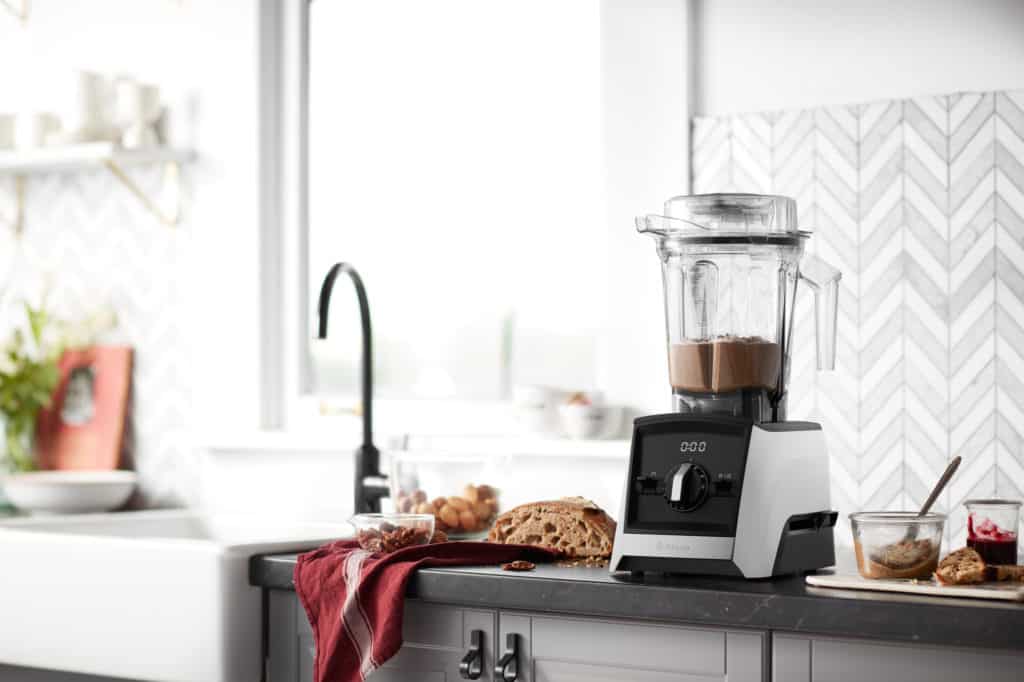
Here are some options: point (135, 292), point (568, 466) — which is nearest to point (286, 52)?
Answer: point (135, 292)

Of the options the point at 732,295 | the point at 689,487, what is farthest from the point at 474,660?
the point at 732,295

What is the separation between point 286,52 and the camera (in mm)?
3314

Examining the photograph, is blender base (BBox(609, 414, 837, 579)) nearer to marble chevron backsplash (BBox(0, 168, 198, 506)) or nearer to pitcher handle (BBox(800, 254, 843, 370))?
pitcher handle (BBox(800, 254, 843, 370))

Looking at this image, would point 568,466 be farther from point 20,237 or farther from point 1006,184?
point 20,237

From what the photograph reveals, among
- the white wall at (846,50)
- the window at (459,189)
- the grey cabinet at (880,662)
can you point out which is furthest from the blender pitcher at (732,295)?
the window at (459,189)

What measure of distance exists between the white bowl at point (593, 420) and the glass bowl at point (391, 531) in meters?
0.92

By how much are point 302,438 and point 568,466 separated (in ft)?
2.38

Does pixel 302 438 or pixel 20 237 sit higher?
pixel 20 237

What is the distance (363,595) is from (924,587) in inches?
29.2

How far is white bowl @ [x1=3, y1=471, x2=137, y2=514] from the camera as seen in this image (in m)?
3.16

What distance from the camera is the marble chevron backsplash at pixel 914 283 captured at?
2.50 metres

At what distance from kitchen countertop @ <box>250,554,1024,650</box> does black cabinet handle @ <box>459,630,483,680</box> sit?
0.15 ft

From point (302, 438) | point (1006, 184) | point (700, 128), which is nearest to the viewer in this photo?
point (1006, 184)

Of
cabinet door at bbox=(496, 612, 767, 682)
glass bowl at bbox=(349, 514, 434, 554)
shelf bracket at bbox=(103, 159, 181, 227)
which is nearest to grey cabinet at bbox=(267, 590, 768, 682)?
cabinet door at bbox=(496, 612, 767, 682)
